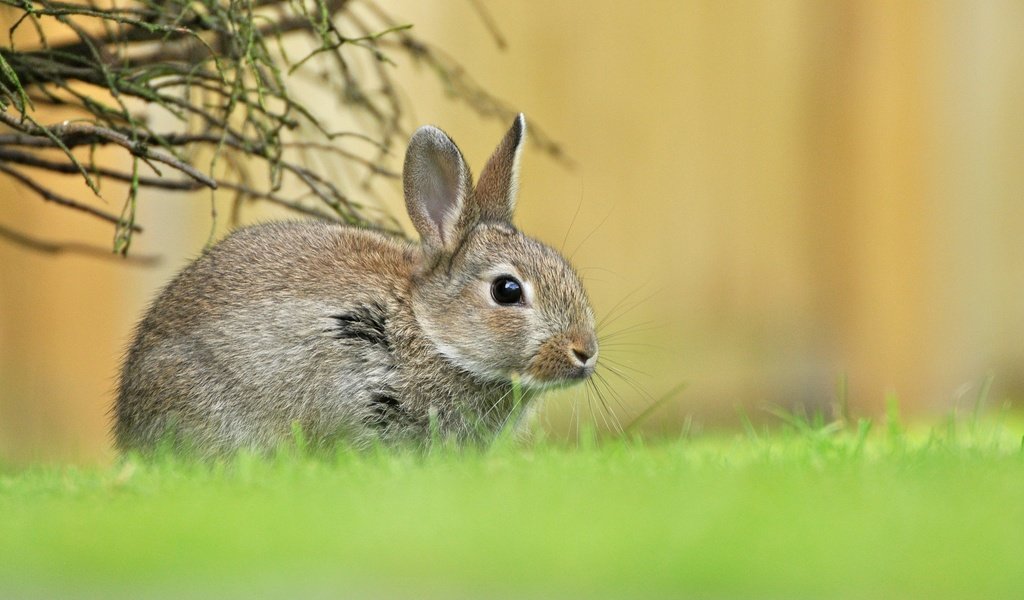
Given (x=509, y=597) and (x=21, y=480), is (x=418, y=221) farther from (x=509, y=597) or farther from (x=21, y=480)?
(x=509, y=597)

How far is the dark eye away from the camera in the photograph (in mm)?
4320

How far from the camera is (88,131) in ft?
13.2

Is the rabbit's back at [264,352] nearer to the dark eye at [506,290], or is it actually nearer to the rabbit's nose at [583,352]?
the dark eye at [506,290]

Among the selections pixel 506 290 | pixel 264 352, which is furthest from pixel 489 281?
pixel 264 352

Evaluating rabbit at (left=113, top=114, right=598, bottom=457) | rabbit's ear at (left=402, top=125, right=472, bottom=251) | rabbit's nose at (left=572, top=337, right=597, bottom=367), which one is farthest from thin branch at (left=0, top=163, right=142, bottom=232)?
rabbit's nose at (left=572, top=337, right=597, bottom=367)

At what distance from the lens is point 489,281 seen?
4344 mm

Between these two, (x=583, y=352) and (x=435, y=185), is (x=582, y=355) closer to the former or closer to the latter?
(x=583, y=352)

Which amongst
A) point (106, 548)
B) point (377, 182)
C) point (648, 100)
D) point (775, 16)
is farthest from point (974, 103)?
point (106, 548)

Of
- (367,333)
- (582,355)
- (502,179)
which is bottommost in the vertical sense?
(582,355)

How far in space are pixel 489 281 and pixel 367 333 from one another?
1.42ft

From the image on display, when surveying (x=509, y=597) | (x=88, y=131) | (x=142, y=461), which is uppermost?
(x=88, y=131)

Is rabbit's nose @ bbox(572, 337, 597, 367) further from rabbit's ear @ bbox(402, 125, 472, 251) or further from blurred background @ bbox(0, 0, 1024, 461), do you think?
blurred background @ bbox(0, 0, 1024, 461)

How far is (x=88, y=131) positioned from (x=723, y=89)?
16.2ft

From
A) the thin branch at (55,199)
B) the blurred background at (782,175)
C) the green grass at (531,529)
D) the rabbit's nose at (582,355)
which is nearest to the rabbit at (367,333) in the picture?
the rabbit's nose at (582,355)
